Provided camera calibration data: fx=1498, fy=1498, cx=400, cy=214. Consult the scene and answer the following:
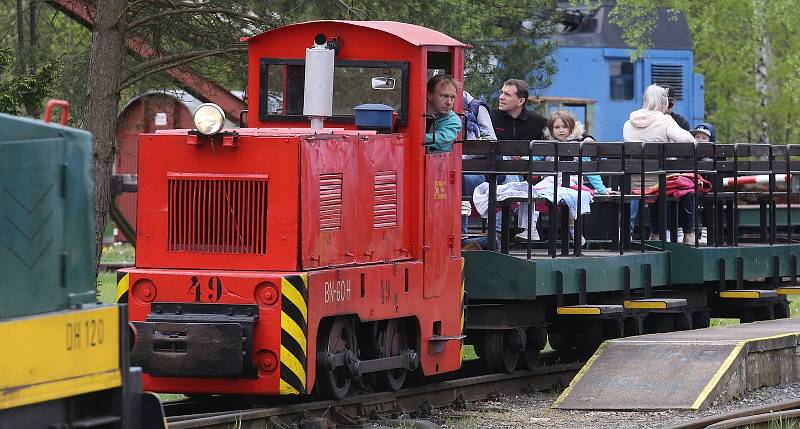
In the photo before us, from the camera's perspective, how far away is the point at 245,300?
955 cm

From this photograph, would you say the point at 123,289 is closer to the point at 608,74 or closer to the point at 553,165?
the point at 553,165

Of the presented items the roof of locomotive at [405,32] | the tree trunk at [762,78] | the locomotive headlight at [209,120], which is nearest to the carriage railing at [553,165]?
the roof of locomotive at [405,32]

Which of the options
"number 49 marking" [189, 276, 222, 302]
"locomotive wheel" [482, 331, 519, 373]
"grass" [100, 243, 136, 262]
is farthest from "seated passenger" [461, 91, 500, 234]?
"grass" [100, 243, 136, 262]

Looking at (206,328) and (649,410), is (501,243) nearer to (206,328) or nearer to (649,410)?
(649,410)

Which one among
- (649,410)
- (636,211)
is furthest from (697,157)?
(649,410)

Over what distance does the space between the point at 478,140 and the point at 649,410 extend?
2.73 meters

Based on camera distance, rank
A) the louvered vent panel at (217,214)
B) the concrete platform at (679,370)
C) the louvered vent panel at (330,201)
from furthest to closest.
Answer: the concrete platform at (679,370), the louvered vent panel at (330,201), the louvered vent panel at (217,214)

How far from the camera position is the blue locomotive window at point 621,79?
106 ft

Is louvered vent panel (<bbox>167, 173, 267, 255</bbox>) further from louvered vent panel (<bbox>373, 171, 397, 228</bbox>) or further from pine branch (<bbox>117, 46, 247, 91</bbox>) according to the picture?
pine branch (<bbox>117, 46, 247, 91</bbox>)

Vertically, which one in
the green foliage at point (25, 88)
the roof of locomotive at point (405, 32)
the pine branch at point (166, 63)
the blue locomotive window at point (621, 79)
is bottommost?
the green foliage at point (25, 88)

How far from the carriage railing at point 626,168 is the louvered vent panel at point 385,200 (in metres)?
A: 1.68

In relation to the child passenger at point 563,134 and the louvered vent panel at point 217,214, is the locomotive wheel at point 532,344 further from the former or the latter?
the louvered vent panel at point 217,214

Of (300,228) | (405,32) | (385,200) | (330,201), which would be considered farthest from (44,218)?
(405,32)

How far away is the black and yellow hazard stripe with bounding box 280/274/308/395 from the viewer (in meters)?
9.47
